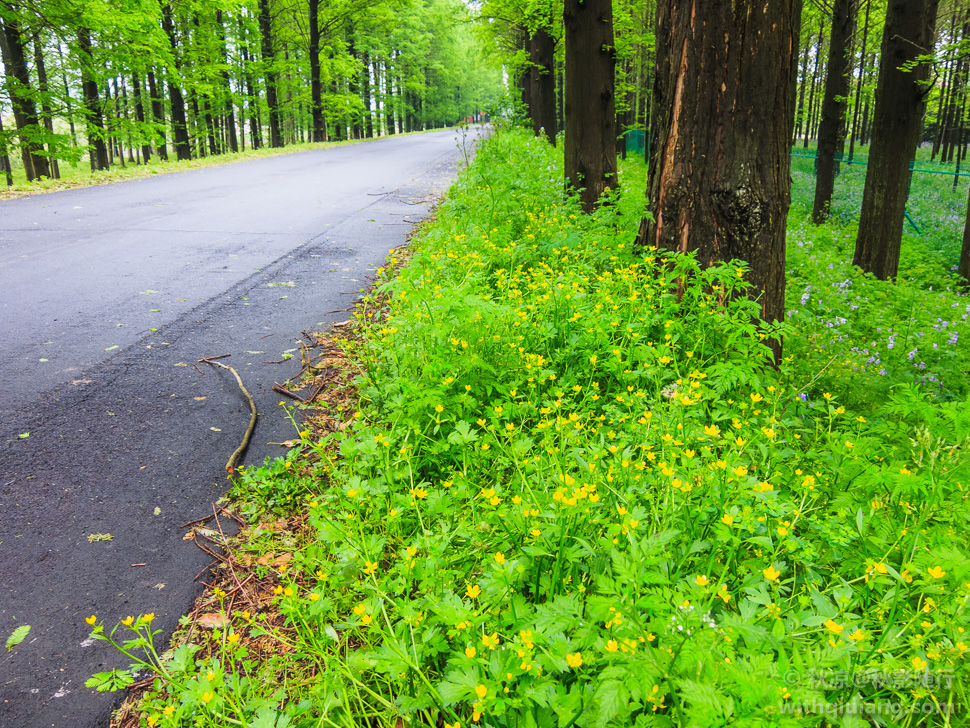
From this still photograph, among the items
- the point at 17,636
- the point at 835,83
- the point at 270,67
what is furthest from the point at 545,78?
the point at 17,636

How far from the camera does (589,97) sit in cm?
735

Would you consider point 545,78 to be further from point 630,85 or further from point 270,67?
point 270,67

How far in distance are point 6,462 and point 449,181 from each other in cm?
1187

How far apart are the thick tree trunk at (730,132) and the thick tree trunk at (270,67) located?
82.1ft

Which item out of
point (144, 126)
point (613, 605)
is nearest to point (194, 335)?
point (613, 605)

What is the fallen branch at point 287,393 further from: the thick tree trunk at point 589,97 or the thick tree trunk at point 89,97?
the thick tree trunk at point 89,97

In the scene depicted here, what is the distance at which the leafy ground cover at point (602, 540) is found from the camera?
1517 millimetres

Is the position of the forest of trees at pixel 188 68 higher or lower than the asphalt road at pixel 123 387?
higher

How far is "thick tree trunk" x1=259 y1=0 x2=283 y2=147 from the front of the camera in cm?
2511

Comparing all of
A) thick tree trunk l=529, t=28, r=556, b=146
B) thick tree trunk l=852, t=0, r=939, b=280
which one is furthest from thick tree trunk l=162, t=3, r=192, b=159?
thick tree trunk l=852, t=0, r=939, b=280

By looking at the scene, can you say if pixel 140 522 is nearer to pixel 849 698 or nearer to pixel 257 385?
pixel 257 385

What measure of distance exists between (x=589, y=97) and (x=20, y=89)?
14.1 metres

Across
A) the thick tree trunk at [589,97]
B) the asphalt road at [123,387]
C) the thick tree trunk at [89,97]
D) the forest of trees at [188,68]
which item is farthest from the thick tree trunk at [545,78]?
the thick tree trunk at [89,97]

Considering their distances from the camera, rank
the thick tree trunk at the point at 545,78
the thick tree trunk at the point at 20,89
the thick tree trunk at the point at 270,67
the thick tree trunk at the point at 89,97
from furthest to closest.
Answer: the thick tree trunk at the point at 270,67 < the thick tree trunk at the point at 545,78 < the thick tree trunk at the point at 89,97 < the thick tree trunk at the point at 20,89
